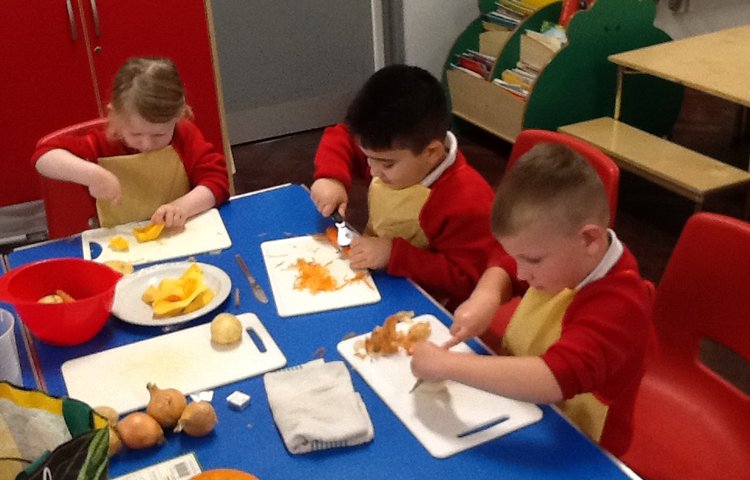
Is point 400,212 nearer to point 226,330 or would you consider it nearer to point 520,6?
point 226,330

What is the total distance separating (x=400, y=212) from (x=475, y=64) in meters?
2.50

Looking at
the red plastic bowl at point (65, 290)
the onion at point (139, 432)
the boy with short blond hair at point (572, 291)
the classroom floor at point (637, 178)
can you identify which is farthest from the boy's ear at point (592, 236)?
the classroom floor at point (637, 178)

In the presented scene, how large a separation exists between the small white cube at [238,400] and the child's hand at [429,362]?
237mm

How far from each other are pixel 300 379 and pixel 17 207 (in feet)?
8.10

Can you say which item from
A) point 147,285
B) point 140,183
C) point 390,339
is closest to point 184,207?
point 140,183

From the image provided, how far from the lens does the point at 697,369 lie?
1411 mm

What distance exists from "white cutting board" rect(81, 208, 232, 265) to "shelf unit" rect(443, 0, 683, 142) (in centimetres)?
208

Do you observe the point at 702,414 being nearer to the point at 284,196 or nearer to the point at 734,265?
the point at 734,265

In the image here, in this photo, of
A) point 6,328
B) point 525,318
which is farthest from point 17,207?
point 525,318

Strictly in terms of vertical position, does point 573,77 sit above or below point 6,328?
below

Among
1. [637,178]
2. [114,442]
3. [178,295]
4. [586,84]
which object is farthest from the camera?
[637,178]

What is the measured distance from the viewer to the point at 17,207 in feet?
10.3

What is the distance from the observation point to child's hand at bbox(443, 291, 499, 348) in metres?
1.18

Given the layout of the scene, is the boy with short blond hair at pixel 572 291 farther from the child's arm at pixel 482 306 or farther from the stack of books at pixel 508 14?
the stack of books at pixel 508 14
